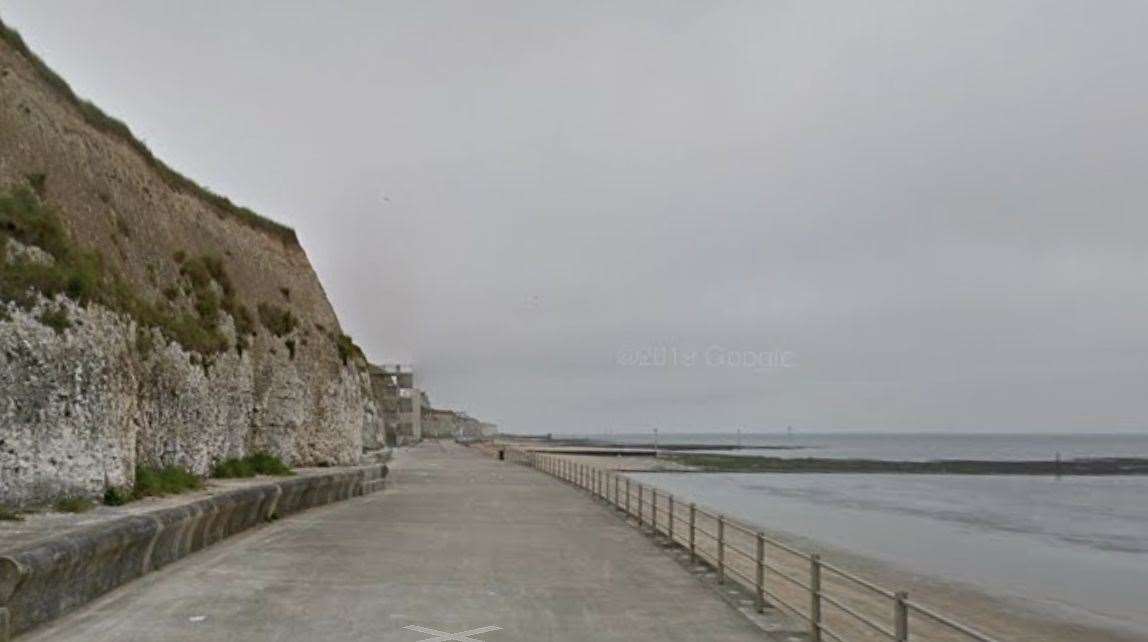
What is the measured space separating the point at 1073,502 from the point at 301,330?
5008 centimetres

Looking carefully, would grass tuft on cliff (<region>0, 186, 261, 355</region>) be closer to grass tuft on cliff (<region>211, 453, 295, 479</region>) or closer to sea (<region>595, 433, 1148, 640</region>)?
grass tuft on cliff (<region>211, 453, 295, 479</region>)

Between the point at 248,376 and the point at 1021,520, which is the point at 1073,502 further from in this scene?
the point at 248,376

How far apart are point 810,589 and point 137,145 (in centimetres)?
3238

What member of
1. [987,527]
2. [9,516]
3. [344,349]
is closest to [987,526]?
[987,527]

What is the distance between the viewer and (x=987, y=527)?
43.5 metres

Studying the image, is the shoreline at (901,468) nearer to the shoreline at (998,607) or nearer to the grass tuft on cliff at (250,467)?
the grass tuft on cliff at (250,467)

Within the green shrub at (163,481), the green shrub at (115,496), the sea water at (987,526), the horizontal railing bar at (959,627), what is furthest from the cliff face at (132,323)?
the sea water at (987,526)

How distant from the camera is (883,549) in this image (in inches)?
1302

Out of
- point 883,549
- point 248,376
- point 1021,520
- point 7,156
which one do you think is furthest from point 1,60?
point 1021,520

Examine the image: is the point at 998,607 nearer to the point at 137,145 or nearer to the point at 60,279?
the point at 60,279

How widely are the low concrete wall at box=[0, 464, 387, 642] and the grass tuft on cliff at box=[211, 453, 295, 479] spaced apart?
26.9 feet

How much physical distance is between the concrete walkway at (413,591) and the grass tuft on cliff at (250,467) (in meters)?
7.46

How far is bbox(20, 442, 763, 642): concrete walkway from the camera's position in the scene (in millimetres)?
10086

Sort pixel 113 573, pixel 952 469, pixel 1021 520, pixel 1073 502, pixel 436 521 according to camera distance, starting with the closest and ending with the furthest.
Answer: pixel 113 573
pixel 436 521
pixel 1021 520
pixel 1073 502
pixel 952 469
